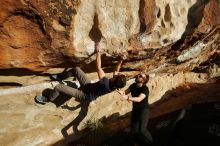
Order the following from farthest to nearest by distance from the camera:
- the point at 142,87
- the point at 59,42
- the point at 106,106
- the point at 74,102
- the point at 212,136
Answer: the point at 106,106, the point at 74,102, the point at 212,136, the point at 142,87, the point at 59,42

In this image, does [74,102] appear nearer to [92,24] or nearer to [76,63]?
[76,63]

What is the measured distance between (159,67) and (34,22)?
350 cm

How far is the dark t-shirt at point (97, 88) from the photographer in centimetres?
546

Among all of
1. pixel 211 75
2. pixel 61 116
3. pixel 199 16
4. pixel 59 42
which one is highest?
pixel 199 16

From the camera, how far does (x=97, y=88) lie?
5656mm

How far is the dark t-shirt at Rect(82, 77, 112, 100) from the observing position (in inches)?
215

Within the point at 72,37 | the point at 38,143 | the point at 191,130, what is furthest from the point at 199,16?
the point at 38,143

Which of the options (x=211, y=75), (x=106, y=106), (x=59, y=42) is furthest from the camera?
(x=211, y=75)

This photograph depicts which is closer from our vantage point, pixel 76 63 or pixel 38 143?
pixel 76 63

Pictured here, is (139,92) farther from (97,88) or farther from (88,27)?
(88,27)

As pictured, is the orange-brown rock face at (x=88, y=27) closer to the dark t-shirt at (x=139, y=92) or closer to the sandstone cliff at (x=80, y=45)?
the sandstone cliff at (x=80, y=45)

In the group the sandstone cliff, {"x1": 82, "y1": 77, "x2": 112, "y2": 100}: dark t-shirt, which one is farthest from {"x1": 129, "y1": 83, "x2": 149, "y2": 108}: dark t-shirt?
the sandstone cliff

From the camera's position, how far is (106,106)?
7254 millimetres

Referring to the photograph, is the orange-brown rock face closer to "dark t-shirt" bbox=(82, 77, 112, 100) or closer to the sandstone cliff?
the sandstone cliff
